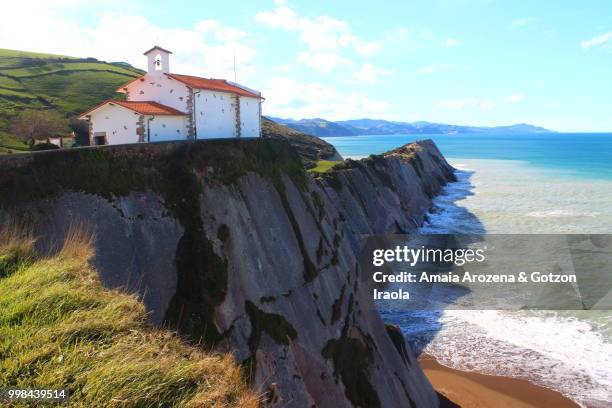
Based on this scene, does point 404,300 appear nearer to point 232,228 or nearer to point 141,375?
point 232,228

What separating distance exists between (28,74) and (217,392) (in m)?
155

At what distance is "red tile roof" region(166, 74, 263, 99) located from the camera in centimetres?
2891

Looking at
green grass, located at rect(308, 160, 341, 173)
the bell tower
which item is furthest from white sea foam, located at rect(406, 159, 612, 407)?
green grass, located at rect(308, 160, 341, 173)

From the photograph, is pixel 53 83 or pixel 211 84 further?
pixel 53 83

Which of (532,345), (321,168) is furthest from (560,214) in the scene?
(532,345)

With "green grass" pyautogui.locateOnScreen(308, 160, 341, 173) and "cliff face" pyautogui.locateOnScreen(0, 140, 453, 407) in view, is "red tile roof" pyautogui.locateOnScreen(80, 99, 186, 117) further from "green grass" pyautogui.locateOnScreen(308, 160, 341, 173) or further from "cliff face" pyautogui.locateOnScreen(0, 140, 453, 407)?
"green grass" pyautogui.locateOnScreen(308, 160, 341, 173)

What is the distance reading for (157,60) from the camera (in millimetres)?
29594

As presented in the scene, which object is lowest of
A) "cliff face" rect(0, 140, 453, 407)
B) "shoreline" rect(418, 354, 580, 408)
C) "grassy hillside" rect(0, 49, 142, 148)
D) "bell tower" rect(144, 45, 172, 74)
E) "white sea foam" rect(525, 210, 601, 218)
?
"shoreline" rect(418, 354, 580, 408)

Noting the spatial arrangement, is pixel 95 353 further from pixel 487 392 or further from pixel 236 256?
pixel 487 392

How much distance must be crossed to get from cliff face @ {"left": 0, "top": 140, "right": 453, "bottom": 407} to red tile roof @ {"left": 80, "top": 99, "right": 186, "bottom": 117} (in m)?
5.59

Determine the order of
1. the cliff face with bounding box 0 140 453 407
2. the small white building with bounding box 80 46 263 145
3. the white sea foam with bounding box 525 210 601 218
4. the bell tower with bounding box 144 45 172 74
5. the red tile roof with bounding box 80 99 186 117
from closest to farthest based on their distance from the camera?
the cliff face with bounding box 0 140 453 407
the red tile roof with bounding box 80 99 186 117
the small white building with bounding box 80 46 263 145
the bell tower with bounding box 144 45 172 74
the white sea foam with bounding box 525 210 601 218

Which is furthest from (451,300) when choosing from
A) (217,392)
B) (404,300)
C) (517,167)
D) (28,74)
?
(28,74)

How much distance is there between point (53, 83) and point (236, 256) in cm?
13678

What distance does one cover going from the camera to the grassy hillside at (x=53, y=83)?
339 feet
